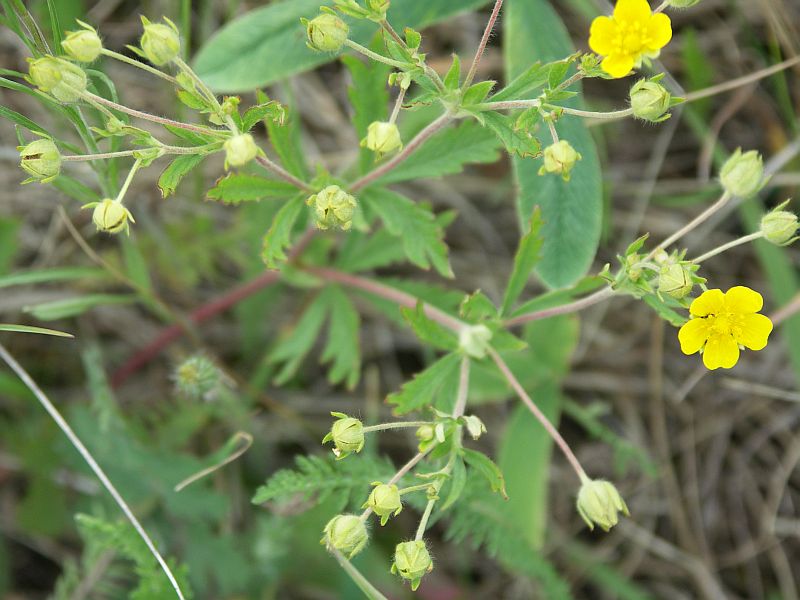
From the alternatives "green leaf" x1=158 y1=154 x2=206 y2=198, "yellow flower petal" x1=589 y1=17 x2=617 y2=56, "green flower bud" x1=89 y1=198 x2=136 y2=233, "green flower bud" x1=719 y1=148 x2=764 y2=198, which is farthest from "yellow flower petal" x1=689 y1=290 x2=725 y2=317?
"green flower bud" x1=89 y1=198 x2=136 y2=233

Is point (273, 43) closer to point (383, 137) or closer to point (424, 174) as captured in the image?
point (424, 174)

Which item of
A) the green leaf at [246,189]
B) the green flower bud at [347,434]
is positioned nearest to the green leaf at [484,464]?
the green flower bud at [347,434]

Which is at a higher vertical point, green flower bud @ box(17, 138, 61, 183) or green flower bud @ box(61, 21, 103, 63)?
green flower bud @ box(61, 21, 103, 63)

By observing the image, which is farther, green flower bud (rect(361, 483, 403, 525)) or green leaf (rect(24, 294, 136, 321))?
green leaf (rect(24, 294, 136, 321))

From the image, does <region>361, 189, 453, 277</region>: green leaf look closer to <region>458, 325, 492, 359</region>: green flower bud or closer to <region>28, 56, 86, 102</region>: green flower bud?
<region>458, 325, 492, 359</region>: green flower bud

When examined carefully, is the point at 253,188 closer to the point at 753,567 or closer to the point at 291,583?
the point at 291,583

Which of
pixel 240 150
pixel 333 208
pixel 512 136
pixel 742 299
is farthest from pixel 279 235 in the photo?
pixel 742 299

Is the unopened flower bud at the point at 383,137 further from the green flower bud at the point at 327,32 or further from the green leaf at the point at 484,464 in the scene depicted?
the green leaf at the point at 484,464
